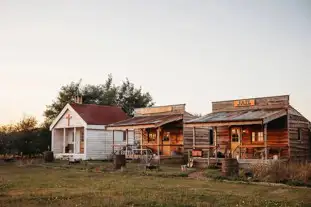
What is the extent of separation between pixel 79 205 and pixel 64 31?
17.9 m

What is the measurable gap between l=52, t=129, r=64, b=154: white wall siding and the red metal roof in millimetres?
4182

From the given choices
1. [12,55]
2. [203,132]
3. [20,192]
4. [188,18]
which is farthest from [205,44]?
[20,192]

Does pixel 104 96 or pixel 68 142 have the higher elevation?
pixel 104 96

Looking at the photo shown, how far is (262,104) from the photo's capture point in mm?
27875

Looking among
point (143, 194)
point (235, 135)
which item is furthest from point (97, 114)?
point (143, 194)

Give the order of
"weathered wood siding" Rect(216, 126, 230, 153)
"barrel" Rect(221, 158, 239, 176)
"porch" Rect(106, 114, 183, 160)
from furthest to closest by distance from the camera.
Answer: "porch" Rect(106, 114, 183, 160)
"weathered wood siding" Rect(216, 126, 230, 153)
"barrel" Rect(221, 158, 239, 176)

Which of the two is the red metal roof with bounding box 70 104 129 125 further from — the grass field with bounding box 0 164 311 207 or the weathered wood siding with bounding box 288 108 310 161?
the grass field with bounding box 0 164 311 207

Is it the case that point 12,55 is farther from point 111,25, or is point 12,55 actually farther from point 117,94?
point 117,94

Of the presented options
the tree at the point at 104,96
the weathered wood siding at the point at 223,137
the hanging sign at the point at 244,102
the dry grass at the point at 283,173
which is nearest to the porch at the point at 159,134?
the weathered wood siding at the point at 223,137

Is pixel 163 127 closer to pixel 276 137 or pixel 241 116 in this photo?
pixel 241 116

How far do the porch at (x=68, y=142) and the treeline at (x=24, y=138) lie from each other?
81.7 inches

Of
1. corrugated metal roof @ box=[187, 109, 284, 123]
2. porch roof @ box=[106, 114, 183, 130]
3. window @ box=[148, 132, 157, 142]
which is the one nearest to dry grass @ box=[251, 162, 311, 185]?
corrugated metal roof @ box=[187, 109, 284, 123]

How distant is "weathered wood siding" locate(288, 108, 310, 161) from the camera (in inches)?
1060

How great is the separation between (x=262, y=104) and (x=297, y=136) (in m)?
3.37
